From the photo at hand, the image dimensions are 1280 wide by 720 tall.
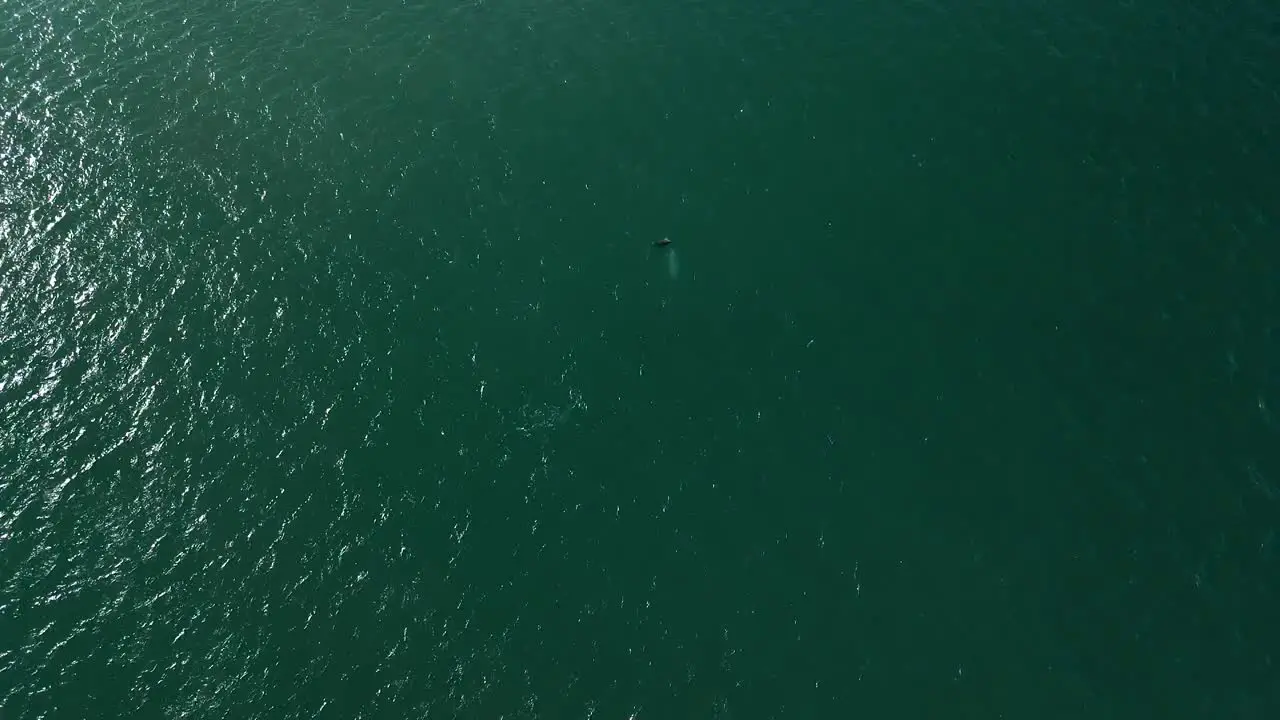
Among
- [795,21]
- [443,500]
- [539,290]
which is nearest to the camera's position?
[443,500]

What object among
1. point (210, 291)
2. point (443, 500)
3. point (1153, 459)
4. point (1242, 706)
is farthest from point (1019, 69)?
point (210, 291)

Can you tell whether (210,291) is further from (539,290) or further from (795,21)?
(795,21)

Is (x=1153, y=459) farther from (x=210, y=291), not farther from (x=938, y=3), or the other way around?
(x=210, y=291)

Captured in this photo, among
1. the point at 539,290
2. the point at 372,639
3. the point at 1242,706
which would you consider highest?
the point at 539,290

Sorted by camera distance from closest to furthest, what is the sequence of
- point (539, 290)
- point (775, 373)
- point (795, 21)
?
point (775, 373), point (539, 290), point (795, 21)

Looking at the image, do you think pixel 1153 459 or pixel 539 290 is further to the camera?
pixel 539 290

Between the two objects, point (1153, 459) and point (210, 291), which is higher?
point (210, 291)
